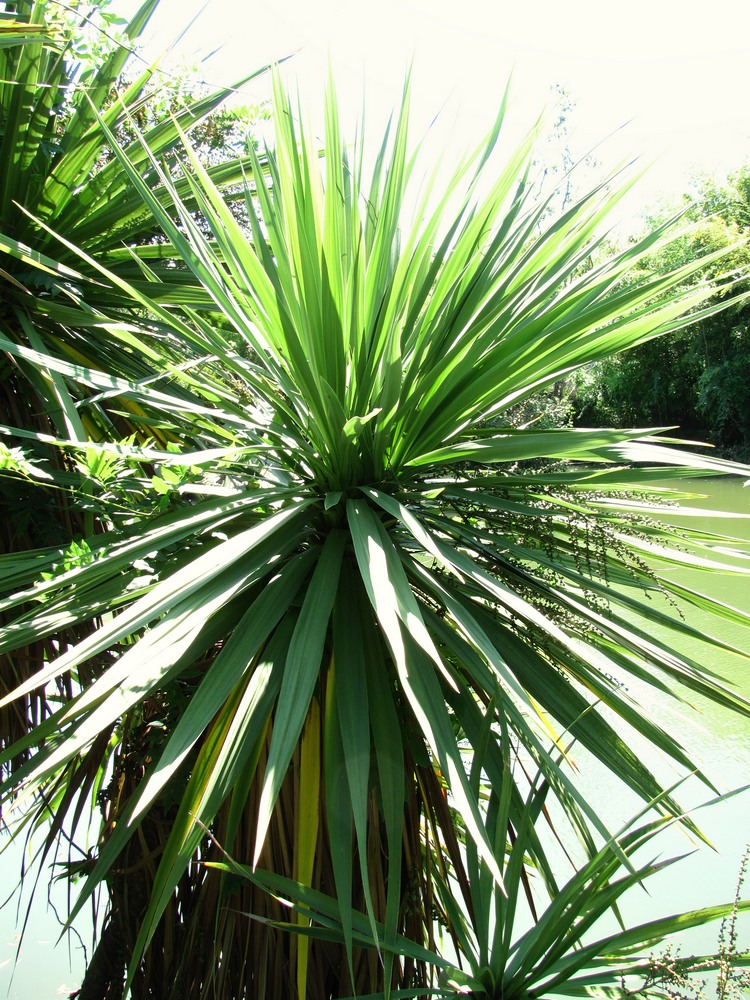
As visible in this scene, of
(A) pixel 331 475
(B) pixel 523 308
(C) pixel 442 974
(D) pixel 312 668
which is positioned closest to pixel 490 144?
(B) pixel 523 308

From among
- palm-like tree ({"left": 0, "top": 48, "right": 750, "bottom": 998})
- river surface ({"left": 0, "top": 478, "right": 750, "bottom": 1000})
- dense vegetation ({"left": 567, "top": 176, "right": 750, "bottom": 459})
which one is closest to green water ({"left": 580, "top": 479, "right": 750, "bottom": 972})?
river surface ({"left": 0, "top": 478, "right": 750, "bottom": 1000})

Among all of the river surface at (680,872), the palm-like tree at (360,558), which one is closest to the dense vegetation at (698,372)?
the river surface at (680,872)

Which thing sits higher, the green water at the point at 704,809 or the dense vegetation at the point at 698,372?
the dense vegetation at the point at 698,372

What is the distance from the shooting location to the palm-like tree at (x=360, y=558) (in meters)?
1.16

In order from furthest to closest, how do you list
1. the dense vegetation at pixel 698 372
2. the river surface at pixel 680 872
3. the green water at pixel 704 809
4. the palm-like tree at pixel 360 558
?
the dense vegetation at pixel 698 372
the green water at pixel 704 809
the river surface at pixel 680 872
the palm-like tree at pixel 360 558

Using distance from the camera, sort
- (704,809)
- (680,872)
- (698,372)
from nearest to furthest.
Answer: (680,872), (704,809), (698,372)

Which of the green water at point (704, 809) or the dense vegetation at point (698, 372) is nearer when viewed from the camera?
the green water at point (704, 809)

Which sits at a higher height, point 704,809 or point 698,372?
point 698,372

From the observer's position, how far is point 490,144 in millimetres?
1519

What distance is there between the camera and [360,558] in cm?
112

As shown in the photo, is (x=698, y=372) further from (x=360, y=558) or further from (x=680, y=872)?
(x=360, y=558)

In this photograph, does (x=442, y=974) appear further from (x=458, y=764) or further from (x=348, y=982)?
(x=458, y=764)

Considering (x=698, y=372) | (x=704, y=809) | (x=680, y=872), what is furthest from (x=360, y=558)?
(x=698, y=372)

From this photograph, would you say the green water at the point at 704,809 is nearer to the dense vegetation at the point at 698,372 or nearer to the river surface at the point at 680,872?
the river surface at the point at 680,872
